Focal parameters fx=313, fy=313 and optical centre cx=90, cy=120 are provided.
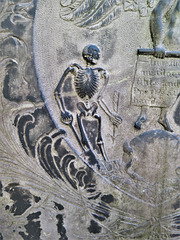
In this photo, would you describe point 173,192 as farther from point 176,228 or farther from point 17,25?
point 17,25

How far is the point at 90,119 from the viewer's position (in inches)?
83.1

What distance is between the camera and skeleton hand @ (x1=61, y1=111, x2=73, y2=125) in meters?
2.07

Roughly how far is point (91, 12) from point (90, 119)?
2.29 feet

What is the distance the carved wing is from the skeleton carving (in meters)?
0.16

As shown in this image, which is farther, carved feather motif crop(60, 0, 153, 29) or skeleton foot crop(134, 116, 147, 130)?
skeleton foot crop(134, 116, 147, 130)

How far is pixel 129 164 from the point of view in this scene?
7.10ft

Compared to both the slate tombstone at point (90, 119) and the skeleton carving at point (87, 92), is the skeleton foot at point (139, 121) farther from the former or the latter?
the skeleton carving at point (87, 92)


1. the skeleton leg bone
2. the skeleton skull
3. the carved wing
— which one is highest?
the carved wing

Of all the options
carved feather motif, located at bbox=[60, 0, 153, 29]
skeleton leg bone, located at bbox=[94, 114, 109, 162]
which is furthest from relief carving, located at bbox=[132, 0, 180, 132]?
skeleton leg bone, located at bbox=[94, 114, 109, 162]

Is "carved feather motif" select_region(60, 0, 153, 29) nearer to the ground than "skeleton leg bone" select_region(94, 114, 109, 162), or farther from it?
farther from it

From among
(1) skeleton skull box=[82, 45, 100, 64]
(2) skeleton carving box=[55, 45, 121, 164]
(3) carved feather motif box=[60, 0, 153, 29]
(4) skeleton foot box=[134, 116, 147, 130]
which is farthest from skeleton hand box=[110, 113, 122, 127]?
(3) carved feather motif box=[60, 0, 153, 29]

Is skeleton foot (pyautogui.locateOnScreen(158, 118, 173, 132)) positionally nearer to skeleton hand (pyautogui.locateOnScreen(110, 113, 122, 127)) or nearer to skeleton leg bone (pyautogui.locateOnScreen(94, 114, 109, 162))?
skeleton hand (pyautogui.locateOnScreen(110, 113, 122, 127))

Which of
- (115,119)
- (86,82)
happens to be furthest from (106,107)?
(86,82)

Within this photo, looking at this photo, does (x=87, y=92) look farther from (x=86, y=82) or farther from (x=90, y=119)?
(x=90, y=119)
